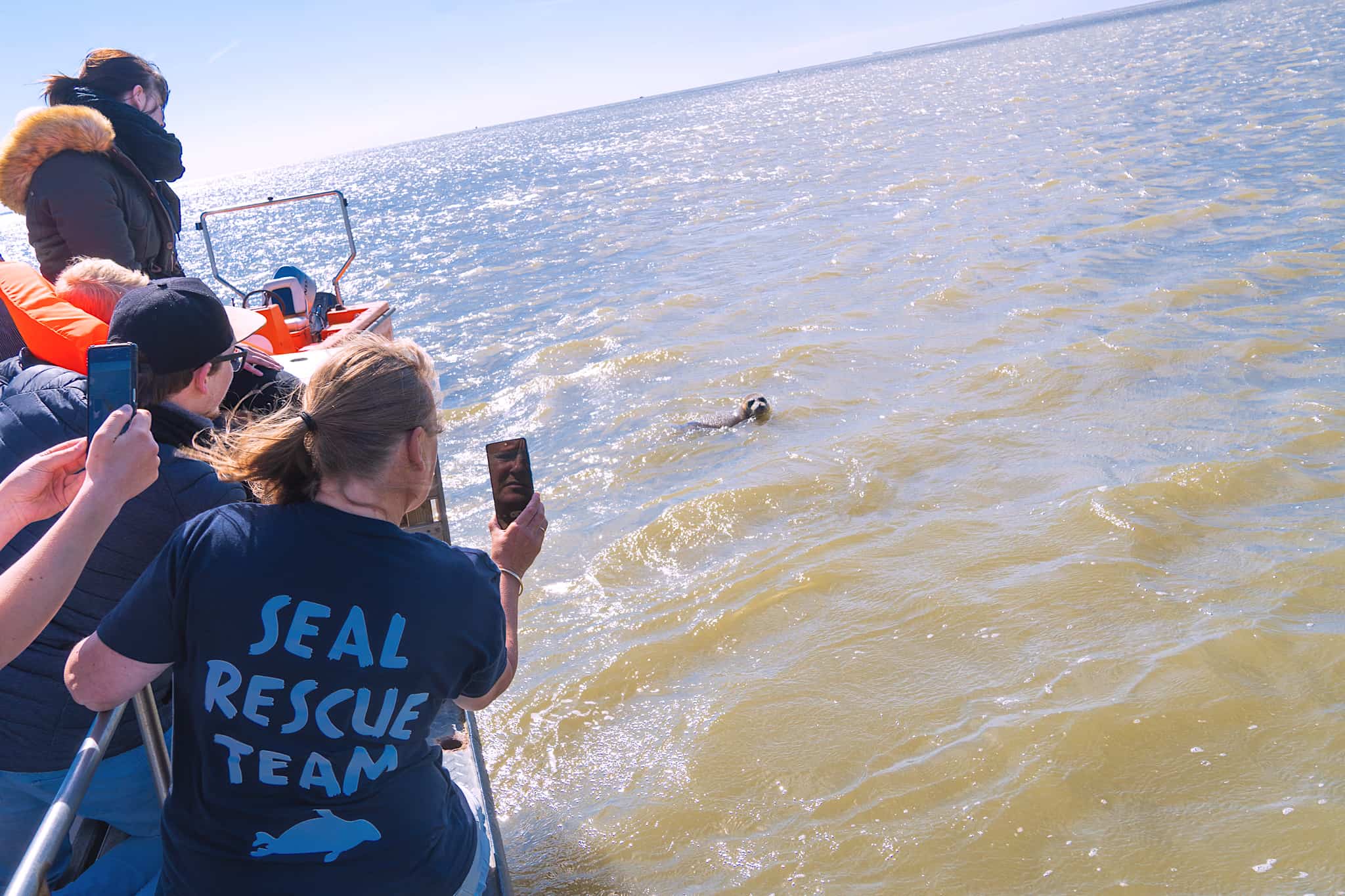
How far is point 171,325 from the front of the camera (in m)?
2.38

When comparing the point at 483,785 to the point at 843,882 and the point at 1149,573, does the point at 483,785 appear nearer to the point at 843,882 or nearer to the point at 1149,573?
the point at 843,882

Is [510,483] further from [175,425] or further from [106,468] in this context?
[106,468]

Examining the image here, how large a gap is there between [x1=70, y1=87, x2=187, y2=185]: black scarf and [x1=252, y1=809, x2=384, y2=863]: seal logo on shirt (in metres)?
3.59

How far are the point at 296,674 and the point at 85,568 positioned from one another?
2.75ft

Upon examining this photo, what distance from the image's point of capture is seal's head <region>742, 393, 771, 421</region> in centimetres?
735

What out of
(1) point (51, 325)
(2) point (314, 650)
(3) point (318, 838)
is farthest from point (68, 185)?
(3) point (318, 838)

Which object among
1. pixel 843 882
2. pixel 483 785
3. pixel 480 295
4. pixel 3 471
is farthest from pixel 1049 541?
pixel 480 295

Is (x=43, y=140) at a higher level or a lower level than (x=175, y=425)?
higher

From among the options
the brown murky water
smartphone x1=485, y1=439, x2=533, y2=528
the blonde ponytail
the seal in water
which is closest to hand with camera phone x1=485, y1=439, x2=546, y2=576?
smartphone x1=485, y1=439, x2=533, y2=528

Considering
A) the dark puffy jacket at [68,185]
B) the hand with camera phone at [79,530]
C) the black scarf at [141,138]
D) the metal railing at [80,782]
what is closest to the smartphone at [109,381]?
the hand with camera phone at [79,530]

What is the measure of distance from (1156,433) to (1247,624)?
85.2 inches

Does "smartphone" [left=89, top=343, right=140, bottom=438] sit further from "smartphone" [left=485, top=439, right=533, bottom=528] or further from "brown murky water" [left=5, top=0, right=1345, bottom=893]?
"brown murky water" [left=5, top=0, right=1345, bottom=893]

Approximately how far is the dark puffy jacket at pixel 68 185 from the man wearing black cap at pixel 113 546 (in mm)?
1638

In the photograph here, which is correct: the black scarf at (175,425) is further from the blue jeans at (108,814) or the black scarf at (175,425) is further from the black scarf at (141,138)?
the black scarf at (141,138)
